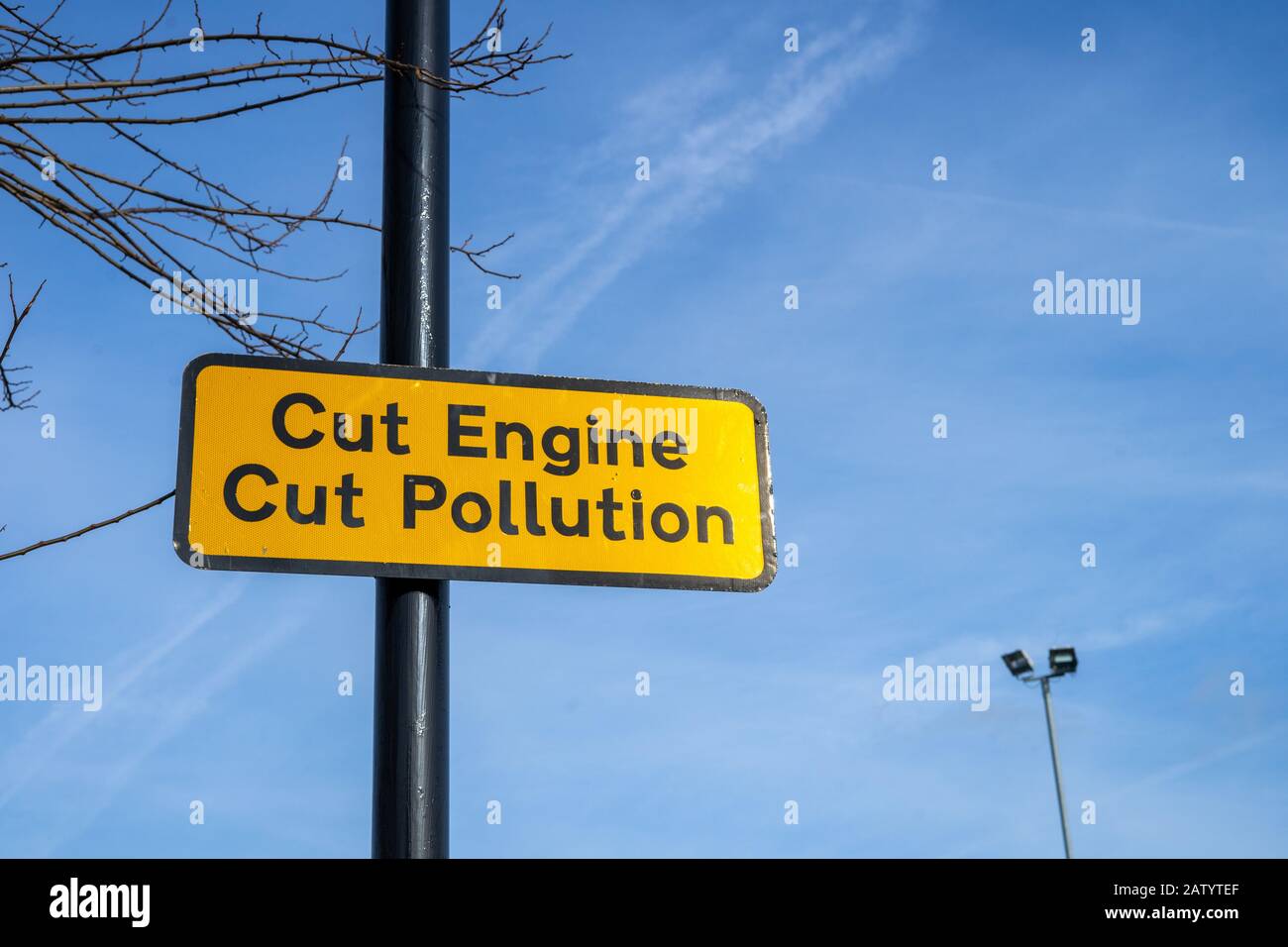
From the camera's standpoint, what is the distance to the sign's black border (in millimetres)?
2709

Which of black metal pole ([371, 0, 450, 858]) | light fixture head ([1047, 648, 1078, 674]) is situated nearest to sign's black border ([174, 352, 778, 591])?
black metal pole ([371, 0, 450, 858])

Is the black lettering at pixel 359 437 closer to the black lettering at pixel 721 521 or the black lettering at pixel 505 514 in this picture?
the black lettering at pixel 505 514

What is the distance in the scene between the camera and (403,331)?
2951 mm

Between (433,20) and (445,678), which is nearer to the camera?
(445,678)

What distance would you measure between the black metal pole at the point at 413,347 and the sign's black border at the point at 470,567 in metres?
0.06

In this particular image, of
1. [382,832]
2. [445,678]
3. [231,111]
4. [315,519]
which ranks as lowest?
[382,832]

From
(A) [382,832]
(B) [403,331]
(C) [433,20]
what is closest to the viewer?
(A) [382,832]

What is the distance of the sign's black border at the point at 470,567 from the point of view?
8.89 feet

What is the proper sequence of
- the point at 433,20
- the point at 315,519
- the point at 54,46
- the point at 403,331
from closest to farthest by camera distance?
the point at 315,519, the point at 403,331, the point at 433,20, the point at 54,46

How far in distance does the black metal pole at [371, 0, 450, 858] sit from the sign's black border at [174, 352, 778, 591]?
0.06 m
